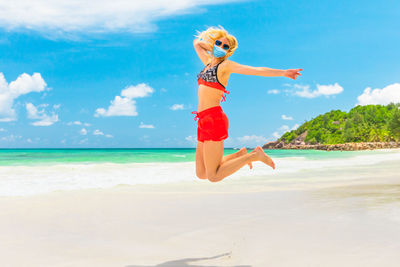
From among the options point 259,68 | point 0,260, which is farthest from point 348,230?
point 0,260

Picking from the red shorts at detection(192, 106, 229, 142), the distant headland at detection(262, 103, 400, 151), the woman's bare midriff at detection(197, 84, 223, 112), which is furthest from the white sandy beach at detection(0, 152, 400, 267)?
the distant headland at detection(262, 103, 400, 151)

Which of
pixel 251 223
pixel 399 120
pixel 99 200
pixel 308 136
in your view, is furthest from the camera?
pixel 308 136

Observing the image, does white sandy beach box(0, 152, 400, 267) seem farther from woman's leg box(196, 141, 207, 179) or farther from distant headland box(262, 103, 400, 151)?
distant headland box(262, 103, 400, 151)

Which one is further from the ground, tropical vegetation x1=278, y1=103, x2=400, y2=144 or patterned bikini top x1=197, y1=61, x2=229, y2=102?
tropical vegetation x1=278, y1=103, x2=400, y2=144

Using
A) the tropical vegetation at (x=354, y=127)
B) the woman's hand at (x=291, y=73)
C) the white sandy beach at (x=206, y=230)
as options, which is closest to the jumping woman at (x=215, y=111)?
the woman's hand at (x=291, y=73)

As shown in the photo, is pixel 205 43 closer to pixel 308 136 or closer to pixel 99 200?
pixel 99 200

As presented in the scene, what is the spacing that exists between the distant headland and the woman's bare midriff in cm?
7053

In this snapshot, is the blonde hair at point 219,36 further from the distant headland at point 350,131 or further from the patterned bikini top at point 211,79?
the distant headland at point 350,131

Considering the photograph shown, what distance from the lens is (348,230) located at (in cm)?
495

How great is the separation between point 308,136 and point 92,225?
125 meters

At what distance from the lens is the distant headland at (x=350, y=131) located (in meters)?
75.3

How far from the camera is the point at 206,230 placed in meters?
5.22

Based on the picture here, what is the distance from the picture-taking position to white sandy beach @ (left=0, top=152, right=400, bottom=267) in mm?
4125

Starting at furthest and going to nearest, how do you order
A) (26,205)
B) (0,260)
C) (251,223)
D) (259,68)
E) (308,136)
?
(308,136) < (26,205) < (251,223) < (0,260) < (259,68)
